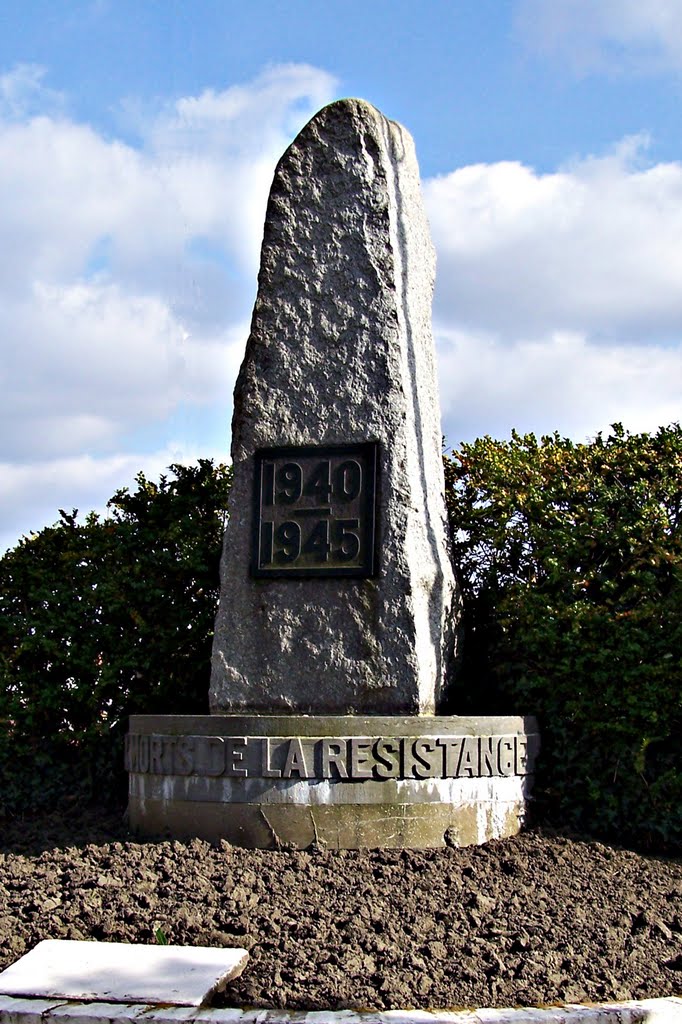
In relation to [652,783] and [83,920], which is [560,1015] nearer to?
[83,920]

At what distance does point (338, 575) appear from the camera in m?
6.60

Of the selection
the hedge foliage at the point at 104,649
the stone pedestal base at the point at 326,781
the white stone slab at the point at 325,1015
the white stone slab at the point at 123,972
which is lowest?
the white stone slab at the point at 325,1015

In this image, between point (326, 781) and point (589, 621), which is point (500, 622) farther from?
point (326, 781)

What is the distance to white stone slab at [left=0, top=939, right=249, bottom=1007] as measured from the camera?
3.97 m

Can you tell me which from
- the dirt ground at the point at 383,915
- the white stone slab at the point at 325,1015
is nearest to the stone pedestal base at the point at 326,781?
the dirt ground at the point at 383,915

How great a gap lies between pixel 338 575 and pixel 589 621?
151cm

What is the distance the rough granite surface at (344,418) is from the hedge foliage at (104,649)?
1094 mm

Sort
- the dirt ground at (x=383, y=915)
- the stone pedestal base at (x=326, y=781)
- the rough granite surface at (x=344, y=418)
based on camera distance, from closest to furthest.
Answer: the dirt ground at (x=383, y=915) → the stone pedestal base at (x=326, y=781) → the rough granite surface at (x=344, y=418)

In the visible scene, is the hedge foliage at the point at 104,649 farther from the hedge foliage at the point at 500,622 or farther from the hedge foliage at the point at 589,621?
the hedge foliage at the point at 589,621

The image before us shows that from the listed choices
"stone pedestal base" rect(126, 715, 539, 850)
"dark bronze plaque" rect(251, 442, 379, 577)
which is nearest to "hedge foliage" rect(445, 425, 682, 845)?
"stone pedestal base" rect(126, 715, 539, 850)

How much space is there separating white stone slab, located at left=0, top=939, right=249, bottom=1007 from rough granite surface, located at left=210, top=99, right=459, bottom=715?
2315mm

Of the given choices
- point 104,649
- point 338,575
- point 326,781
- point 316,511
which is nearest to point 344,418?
point 316,511

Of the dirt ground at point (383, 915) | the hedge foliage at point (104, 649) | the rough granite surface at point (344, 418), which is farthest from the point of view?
the hedge foliage at point (104, 649)

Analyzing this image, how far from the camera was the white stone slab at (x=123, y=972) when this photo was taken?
397 cm
